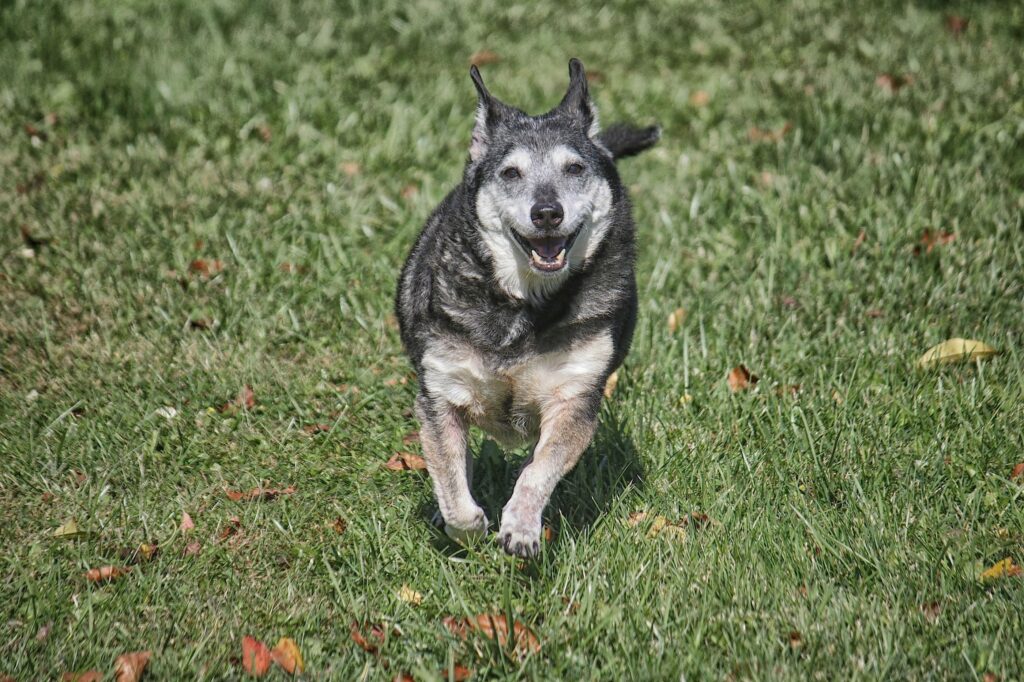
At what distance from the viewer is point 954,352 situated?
5.53 metres

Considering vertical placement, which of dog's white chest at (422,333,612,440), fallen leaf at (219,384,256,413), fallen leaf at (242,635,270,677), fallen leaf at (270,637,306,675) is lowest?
fallen leaf at (219,384,256,413)

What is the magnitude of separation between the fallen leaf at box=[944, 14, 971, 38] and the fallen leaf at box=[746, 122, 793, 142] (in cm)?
268

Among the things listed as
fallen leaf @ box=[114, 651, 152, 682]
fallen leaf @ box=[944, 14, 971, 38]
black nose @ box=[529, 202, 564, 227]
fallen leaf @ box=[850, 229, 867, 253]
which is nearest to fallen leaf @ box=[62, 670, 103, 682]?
→ fallen leaf @ box=[114, 651, 152, 682]

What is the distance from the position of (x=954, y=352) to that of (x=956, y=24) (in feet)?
17.8

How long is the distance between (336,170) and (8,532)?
3.79 metres

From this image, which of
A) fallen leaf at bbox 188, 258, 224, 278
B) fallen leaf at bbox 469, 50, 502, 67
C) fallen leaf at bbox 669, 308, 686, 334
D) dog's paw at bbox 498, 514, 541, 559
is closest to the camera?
dog's paw at bbox 498, 514, 541, 559

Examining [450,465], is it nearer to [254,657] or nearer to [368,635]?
[368,635]

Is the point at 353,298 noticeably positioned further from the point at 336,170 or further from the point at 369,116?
the point at 369,116

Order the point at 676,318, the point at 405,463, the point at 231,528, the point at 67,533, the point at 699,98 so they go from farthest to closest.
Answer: the point at 699,98
the point at 676,318
the point at 405,463
the point at 231,528
the point at 67,533

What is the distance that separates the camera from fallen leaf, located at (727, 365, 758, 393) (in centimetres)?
554

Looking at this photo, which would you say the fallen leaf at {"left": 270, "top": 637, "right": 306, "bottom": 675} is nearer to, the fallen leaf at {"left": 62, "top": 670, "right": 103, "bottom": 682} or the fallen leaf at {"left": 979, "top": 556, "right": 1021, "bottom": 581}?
the fallen leaf at {"left": 62, "top": 670, "right": 103, "bottom": 682}

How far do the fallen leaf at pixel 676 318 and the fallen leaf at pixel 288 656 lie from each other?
9.79ft

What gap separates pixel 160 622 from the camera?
402 centimetres

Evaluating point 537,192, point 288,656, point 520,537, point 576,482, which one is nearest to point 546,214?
point 537,192
